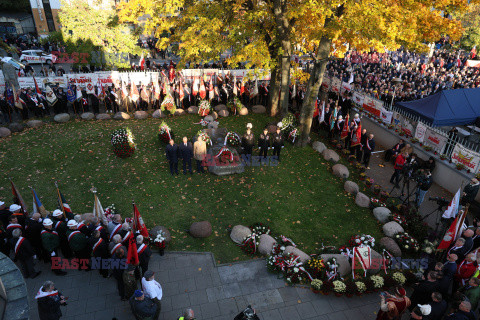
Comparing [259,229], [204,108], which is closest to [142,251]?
[259,229]

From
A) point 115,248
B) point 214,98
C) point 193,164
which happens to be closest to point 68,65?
point 214,98

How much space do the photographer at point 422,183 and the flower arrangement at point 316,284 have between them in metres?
6.05

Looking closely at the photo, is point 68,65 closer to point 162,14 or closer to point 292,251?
point 162,14

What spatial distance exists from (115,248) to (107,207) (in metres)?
3.80

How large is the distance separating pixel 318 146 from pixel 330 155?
1.05 metres

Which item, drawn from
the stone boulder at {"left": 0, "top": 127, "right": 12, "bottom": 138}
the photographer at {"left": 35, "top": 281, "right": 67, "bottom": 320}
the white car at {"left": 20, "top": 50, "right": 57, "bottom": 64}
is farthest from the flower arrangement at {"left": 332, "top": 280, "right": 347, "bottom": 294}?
the white car at {"left": 20, "top": 50, "right": 57, "bottom": 64}

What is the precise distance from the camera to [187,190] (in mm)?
12781

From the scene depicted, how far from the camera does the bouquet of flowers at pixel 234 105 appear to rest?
19.2 meters

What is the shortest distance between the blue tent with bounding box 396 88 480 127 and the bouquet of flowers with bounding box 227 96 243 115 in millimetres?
9303

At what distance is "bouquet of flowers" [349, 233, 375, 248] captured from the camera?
10250 mm

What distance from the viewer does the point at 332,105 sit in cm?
1877

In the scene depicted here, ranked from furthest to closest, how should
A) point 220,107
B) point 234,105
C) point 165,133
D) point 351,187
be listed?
point 220,107, point 234,105, point 165,133, point 351,187

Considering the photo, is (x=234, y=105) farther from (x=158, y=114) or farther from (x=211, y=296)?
(x=211, y=296)

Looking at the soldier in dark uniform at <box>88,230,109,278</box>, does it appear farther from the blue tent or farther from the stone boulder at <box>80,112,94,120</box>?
the blue tent
